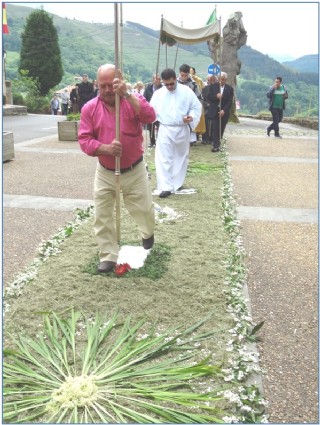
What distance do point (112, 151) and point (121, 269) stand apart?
1064 millimetres

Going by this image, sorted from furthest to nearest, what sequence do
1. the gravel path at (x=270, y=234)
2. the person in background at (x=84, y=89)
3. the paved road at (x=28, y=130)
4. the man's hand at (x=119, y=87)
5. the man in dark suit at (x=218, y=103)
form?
the person in background at (x=84, y=89), the paved road at (x=28, y=130), the man in dark suit at (x=218, y=103), the man's hand at (x=119, y=87), the gravel path at (x=270, y=234)

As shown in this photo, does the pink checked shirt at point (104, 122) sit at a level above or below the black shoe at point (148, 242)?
above

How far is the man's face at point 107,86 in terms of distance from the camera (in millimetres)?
4047

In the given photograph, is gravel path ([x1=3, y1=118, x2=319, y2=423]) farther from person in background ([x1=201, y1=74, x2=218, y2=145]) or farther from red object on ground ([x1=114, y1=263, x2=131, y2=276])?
person in background ([x1=201, y1=74, x2=218, y2=145])

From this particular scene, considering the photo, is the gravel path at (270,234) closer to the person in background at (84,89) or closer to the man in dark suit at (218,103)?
the man in dark suit at (218,103)

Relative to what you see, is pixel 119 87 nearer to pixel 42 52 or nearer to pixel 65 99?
pixel 65 99

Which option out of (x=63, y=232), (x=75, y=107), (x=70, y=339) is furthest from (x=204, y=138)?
(x=70, y=339)

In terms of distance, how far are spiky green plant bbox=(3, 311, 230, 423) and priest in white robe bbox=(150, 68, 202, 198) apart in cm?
424

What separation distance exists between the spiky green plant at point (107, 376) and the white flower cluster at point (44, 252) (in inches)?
27.9

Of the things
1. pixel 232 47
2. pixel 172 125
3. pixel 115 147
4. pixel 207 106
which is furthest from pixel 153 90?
pixel 232 47

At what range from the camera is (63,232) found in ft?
19.3

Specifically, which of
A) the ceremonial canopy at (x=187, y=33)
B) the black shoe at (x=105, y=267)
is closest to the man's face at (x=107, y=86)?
the black shoe at (x=105, y=267)

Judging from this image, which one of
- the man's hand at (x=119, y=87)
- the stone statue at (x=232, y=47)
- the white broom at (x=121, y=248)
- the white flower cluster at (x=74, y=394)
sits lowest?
the white flower cluster at (x=74, y=394)

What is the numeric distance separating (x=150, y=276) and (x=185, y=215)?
2193mm
